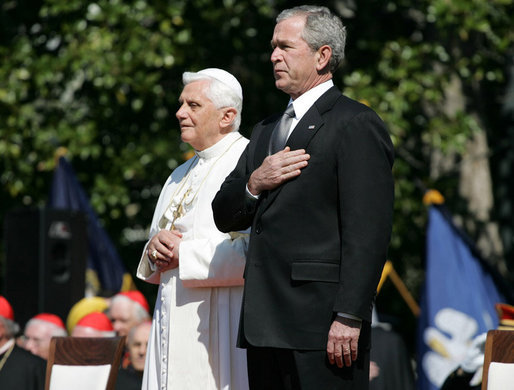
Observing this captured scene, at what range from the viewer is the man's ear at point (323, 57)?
12.0ft

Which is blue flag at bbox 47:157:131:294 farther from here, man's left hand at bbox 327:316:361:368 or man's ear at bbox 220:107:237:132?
man's left hand at bbox 327:316:361:368

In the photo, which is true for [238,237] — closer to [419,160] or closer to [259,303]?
[259,303]

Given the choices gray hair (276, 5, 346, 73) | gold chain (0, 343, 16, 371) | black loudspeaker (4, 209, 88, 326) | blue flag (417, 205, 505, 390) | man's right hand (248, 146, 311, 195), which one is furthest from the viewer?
black loudspeaker (4, 209, 88, 326)

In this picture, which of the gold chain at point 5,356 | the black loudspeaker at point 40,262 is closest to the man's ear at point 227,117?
the gold chain at point 5,356

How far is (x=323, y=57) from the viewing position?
3662 mm

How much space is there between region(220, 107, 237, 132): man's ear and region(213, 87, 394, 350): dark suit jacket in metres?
0.94

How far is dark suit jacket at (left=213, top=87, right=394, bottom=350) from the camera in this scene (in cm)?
332

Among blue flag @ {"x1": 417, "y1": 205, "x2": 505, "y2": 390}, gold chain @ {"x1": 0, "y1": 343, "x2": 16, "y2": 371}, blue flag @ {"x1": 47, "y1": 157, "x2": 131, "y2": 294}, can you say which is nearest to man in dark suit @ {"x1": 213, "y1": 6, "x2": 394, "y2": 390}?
gold chain @ {"x1": 0, "y1": 343, "x2": 16, "y2": 371}

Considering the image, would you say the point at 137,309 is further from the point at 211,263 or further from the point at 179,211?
the point at 211,263

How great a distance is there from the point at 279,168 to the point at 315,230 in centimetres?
25

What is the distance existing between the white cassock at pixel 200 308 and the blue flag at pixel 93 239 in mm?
5947

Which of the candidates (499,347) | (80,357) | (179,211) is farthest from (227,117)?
(80,357)

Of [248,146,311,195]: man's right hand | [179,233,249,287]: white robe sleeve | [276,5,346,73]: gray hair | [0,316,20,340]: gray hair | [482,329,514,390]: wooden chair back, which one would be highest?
[276,5,346,73]: gray hair

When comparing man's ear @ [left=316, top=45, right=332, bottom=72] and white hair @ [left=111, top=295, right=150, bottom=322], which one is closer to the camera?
man's ear @ [left=316, top=45, right=332, bottom=72]
